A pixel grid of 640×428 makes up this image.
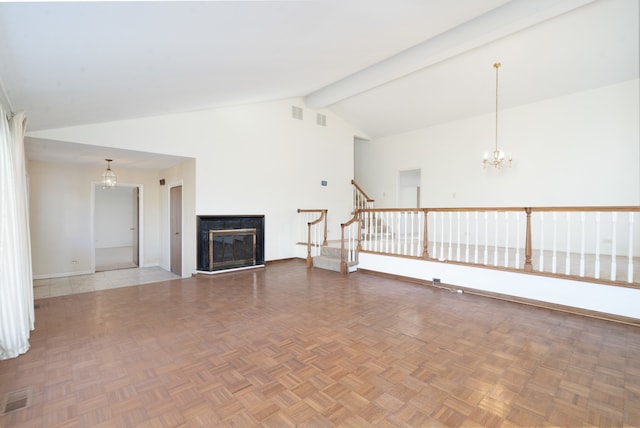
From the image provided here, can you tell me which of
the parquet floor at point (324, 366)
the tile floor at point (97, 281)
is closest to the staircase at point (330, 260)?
the parquet floor at point (324, 366)

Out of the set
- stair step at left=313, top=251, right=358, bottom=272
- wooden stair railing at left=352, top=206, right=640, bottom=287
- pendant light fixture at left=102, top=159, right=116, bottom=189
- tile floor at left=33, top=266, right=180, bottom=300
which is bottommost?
tile floor at left=33, top=266, right=180, bottom=300

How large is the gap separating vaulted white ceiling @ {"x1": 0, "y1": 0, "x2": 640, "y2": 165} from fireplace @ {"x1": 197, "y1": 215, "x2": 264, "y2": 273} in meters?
2.41

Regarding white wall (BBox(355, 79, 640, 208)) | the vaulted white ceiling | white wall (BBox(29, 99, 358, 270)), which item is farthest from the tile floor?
white wall (BBox(355, 79, 640, 208))

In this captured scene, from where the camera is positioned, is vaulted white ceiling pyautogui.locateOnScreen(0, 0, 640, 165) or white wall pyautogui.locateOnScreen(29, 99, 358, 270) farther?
white wall pyautogui.locateOnScreen(29, 99, 358, 270)

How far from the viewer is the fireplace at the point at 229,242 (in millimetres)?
6184

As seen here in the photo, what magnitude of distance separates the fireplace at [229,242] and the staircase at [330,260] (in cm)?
139

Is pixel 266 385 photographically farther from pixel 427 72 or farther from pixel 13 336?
pixel 427 72

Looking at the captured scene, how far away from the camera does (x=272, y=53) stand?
136 inches

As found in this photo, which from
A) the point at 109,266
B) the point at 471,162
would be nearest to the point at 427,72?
the point at 471,162

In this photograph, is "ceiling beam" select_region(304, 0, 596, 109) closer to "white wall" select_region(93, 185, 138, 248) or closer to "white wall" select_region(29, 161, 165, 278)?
"white wall" select_region(29, 161, 165, 278)

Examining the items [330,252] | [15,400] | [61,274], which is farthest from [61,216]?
[330,252]

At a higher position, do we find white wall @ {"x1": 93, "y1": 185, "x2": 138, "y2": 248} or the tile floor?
white wall @ {"x1": 93, "y1": 185, "x2": 138, "y2": 248}

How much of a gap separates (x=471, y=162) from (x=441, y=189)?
1048mm

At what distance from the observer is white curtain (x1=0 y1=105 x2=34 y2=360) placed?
9.07 feet
